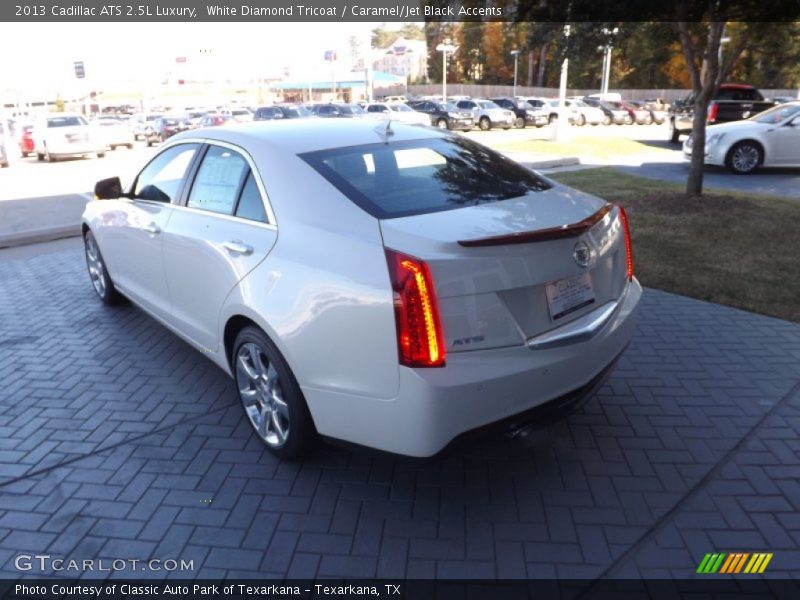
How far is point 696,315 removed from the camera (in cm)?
549

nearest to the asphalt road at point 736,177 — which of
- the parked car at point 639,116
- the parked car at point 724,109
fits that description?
the parked car at point 724,109

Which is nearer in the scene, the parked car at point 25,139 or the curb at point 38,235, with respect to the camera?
the curb at point 38,235

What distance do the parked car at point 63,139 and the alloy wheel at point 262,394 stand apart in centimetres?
2168

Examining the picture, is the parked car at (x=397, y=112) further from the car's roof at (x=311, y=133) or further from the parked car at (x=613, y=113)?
the car's roof at (x=311, y=133)

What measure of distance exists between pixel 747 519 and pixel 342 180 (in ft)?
8.08

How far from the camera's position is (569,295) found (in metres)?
3.00

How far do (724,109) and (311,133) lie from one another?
21.6 meters

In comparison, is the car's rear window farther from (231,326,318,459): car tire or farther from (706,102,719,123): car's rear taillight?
(706,102,719,123): car's rear taillight

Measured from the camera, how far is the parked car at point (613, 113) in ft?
113

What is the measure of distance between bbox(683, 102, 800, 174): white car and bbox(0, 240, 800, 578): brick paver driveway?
423 inches

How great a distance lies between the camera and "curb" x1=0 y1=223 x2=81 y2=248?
9094 mm

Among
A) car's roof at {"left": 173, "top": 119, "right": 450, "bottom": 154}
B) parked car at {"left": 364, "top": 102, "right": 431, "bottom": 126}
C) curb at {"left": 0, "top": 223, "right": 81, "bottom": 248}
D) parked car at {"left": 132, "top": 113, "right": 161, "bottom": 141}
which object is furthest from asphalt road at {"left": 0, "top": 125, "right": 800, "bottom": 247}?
parked car at {"left": 132, "top": 113, "right": 161, "bottom": 141}

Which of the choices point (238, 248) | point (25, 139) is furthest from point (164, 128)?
point (238, 248)

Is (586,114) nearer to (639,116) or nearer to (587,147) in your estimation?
(639,116)
